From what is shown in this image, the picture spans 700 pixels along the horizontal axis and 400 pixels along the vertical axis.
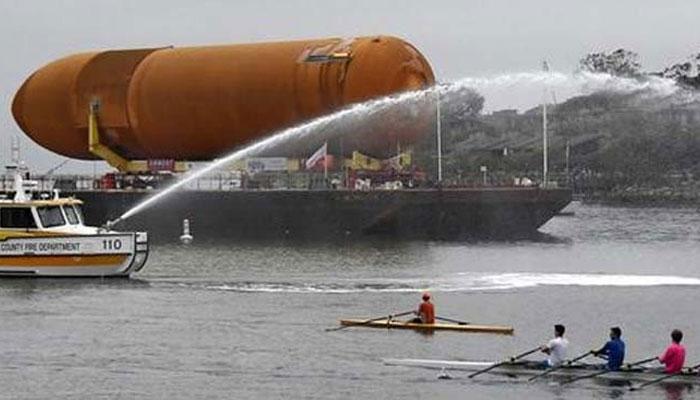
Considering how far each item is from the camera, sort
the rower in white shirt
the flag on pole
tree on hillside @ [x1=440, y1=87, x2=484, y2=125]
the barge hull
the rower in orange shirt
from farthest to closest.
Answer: tree on hillside @ [x1=440, y1=87, x2=484, y2=125] < the flag on pole < the barge hull < the rower in orange shirt < the rower in white shirt

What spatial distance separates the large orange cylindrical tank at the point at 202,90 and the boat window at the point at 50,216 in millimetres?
38498

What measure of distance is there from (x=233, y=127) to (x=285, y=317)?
56.0m

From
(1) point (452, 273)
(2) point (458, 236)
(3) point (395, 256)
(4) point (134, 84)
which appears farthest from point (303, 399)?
(4) point (134, 84)

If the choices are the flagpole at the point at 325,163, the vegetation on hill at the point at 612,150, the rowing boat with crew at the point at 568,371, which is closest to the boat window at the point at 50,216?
the rowing boat with crew at the point at 568,371

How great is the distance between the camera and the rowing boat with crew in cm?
4131

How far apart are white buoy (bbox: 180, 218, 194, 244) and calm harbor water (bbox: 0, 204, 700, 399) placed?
39.7 feet

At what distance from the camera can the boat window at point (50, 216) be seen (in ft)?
221

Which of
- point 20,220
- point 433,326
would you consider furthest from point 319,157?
point 433,326

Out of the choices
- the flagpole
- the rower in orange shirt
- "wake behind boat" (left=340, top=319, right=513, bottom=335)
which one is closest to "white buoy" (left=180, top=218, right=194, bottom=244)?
the flagpole

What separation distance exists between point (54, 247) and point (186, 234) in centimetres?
3692

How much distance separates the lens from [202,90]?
112250 millimetres

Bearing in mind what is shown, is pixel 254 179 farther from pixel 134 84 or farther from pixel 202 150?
pixel 134 84

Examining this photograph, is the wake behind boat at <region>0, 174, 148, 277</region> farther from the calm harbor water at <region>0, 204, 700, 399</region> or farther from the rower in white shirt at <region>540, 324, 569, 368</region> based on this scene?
the rower in white shirt at <region>540, 324, 569, 368</region>

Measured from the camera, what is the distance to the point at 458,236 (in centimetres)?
10244
